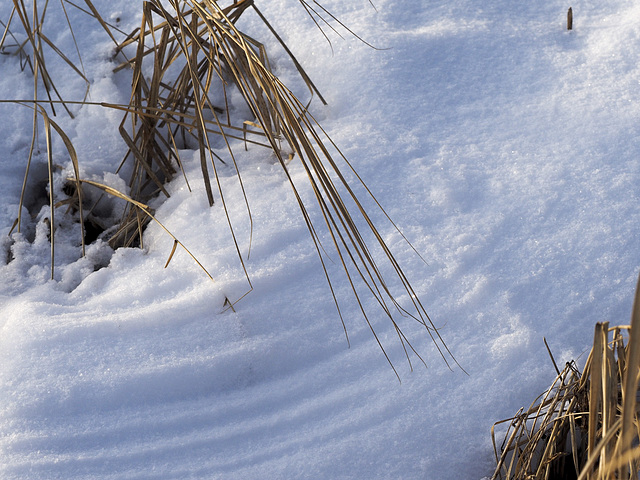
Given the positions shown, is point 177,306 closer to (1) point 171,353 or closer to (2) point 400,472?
(1) point 171,353

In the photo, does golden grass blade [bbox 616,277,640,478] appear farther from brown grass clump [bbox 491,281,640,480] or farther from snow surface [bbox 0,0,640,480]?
snow surface [bbox 0,0,640,480]

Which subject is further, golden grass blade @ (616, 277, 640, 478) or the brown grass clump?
the brown grass clump

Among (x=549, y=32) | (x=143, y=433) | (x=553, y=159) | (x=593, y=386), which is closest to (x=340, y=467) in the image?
(x=143, y=433)

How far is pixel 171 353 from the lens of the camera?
958 mm

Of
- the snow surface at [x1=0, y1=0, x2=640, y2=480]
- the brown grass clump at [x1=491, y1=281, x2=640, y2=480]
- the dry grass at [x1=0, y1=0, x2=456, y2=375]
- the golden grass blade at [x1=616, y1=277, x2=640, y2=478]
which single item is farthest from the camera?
the dry grass at [x1=0, y1=0, x2=456, y2=375]

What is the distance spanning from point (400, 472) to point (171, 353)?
407mm

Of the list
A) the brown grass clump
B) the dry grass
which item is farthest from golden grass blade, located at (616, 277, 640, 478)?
the dry grass

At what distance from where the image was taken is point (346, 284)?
1.04 metres

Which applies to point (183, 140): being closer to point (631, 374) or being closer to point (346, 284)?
point (346, 284)

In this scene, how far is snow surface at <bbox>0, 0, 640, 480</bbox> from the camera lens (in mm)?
877

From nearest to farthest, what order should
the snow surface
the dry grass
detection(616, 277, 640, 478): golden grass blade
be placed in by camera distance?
detection(616, 277, 640, 478): golden grass blade, the snow surface, the dry grass

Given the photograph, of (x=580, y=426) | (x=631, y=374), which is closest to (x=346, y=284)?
(x=580, y=426)

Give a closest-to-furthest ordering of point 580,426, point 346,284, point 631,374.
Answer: point 631,374
point 580,426
point 346,284

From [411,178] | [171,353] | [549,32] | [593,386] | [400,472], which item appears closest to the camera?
[593,386]
